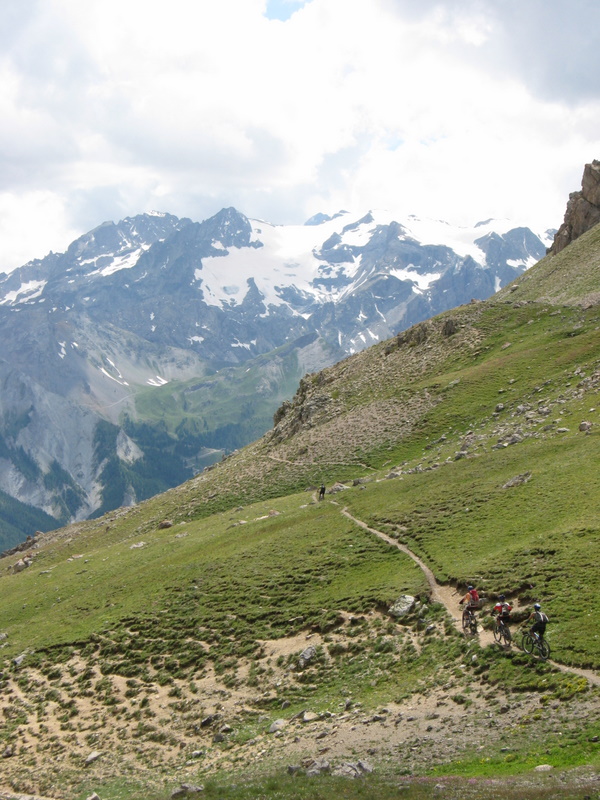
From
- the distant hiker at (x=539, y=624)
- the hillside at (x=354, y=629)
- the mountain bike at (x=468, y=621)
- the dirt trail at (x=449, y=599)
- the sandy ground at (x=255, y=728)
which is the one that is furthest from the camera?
the mountain bike at (x=468, y=621)

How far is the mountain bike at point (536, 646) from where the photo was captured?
29.8 metres

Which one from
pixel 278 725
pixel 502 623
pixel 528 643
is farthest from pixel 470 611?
pixel 278 725

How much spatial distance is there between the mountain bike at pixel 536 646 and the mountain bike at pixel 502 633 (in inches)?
40.6

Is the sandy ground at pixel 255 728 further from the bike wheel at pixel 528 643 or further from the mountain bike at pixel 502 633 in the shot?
the bike wheel at pixel 528 643

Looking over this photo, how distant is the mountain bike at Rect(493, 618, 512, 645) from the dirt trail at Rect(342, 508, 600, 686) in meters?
0.39

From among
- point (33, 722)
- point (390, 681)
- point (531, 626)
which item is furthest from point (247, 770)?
point (33, 722)

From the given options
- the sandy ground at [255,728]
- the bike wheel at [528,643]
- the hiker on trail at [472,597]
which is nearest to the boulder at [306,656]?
the sandy ground at [255,728]

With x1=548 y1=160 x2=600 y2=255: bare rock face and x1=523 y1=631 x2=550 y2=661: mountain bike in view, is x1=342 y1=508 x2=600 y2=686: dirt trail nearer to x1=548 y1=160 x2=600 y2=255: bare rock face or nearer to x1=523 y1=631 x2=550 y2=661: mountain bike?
x1=523 y1=631 x2=550 y2=661: mountain bike

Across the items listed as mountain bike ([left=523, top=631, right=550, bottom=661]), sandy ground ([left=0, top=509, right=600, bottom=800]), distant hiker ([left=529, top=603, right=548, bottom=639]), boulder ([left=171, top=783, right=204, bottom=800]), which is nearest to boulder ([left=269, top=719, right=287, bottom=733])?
sandy ground ([left=0, top=509, right=600, bottom=800])

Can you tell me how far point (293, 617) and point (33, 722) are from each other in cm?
1749

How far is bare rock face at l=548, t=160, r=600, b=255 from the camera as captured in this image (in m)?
146

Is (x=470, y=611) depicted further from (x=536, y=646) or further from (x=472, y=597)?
(x=536, y=646)

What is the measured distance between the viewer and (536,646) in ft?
99.6

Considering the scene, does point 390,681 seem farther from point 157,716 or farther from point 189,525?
point 189,525
